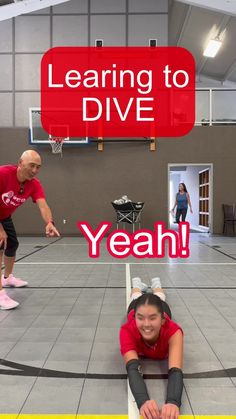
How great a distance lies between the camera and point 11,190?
337 centimetres

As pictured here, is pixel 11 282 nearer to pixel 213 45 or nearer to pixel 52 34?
pixel 52 34

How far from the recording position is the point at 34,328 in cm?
301

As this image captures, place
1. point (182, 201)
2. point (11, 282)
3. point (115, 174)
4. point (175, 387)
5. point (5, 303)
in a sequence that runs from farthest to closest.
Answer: point (115, 174) < point (182, 201) < point (11, 282) < point (5, 303) < point (175, 387)

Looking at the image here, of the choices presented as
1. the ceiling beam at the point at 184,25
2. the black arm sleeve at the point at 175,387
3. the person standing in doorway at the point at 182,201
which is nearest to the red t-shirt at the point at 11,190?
the black arm sleeve at the point at 175,387

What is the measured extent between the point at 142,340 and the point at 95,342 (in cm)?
64

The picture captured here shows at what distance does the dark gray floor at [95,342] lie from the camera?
1.90 metres

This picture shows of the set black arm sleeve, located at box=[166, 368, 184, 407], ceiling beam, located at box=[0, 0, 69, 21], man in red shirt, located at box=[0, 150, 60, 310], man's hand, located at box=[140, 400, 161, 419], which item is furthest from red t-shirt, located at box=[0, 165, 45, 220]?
ceiling beam, located at box=[0, 0, 69, 21]

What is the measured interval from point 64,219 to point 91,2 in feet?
22.9

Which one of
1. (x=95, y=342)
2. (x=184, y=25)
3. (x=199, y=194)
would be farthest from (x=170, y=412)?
(x=184, y=25)

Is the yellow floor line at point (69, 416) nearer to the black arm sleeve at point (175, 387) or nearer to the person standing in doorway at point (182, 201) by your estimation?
the black arm sleeve at point (175, 387)

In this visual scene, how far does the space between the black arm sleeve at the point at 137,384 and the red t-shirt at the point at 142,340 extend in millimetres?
136

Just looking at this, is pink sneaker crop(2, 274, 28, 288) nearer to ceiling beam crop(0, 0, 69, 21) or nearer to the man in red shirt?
the man in red shirt

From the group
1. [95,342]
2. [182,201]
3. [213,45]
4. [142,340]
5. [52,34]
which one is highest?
[213,45]

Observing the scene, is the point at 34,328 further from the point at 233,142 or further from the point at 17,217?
the point at 233,142
